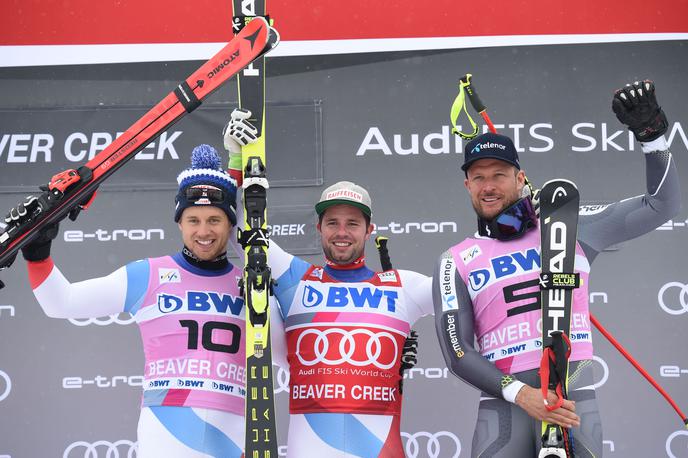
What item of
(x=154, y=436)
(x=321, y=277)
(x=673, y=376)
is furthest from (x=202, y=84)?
(x=673, y=376)

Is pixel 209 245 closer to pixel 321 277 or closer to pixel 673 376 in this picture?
pixel 321 277

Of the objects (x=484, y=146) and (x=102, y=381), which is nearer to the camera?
(x=484, y=146)

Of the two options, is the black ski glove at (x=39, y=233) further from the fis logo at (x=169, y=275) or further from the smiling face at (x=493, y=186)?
the smiling face at (x=493, y=186)

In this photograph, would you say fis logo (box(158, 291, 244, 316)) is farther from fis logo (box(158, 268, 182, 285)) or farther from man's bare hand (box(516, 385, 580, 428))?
man's bare hand (box(516, 385, 580, 428))

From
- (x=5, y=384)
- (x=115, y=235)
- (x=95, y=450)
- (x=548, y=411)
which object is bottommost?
(x=548, y=411)

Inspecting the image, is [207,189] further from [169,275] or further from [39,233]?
[39,233]

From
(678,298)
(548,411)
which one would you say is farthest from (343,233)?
(678,298)

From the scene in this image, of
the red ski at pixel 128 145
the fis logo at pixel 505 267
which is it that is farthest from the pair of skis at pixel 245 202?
the fis logo at pixel 505 267

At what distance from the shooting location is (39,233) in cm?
343

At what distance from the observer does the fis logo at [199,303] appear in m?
3.70

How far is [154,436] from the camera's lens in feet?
11.7

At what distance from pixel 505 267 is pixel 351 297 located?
709 millimetres

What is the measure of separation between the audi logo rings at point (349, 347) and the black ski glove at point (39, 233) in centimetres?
113

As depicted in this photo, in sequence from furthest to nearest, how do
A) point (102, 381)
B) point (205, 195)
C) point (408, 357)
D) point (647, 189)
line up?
point (102, 381), point (408, 357), point (205, 195), point (647, 189)
